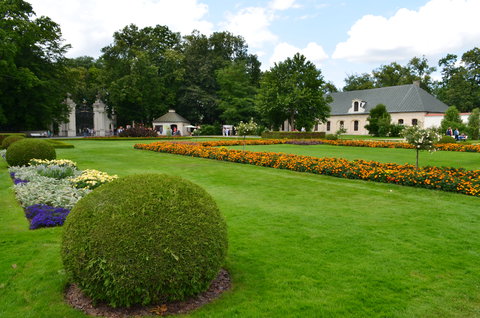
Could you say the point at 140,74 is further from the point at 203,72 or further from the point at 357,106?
the point at 357,106

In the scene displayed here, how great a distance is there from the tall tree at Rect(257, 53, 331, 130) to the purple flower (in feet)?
119

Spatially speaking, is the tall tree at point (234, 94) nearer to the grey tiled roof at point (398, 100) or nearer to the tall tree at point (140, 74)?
the tall tree at point (140, 74)

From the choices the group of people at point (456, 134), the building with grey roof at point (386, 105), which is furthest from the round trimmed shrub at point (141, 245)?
the building with grey roof at point (386, 105)

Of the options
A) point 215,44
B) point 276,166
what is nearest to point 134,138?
point 276,166

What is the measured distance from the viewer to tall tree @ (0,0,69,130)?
29.9 meters

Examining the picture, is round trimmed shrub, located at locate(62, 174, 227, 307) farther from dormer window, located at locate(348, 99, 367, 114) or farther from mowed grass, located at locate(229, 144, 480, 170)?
dormer window, located at locate(348, 99, 367, 114)

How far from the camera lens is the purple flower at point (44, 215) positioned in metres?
6.18

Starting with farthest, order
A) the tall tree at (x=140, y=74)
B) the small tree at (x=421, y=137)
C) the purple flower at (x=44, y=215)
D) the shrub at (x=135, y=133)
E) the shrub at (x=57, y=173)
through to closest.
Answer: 1. the tall tree at (x=140, y=74)
2. the shrub at (x=135, y=133)
3. the small tree at (x=421, y=137)
4. the shrub at (x=57, y=173)
5. the purple flower at (x=44, y=215)

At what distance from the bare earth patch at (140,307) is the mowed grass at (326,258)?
4.4 inches

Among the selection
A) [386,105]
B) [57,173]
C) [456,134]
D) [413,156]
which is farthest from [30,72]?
[386,105]

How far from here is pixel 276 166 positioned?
13820 millimetres

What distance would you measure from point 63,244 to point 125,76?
4742 centimetres

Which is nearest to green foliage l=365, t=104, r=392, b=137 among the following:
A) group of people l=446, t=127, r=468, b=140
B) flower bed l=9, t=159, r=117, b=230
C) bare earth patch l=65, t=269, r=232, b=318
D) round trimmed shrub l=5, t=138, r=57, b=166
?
group of people l=446, t=127, r=468, b=140

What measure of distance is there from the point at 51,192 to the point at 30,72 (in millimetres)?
28105
